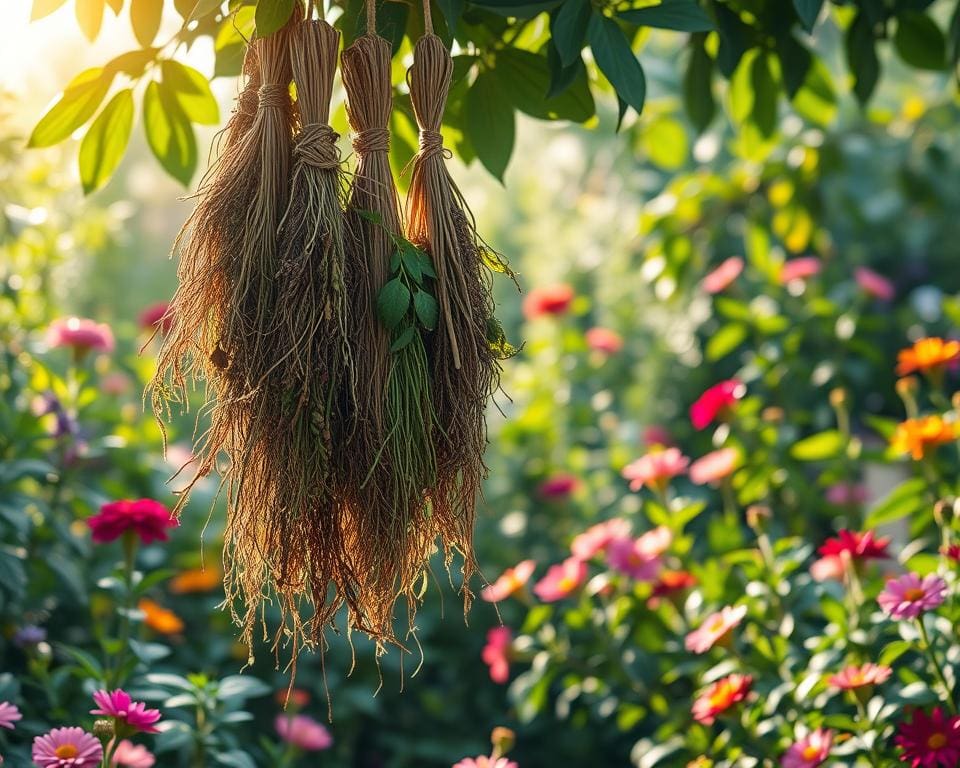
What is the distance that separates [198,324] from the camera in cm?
97

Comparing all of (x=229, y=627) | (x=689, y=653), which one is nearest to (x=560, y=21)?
(x=689, y=653)

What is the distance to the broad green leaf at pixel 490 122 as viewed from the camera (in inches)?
51.9

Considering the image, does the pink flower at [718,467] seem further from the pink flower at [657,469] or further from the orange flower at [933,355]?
the orange flower at [933,355]

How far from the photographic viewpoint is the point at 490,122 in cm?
133

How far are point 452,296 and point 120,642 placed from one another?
→ 800mm

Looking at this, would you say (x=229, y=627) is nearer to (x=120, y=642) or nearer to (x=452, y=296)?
(x=120, y=642)

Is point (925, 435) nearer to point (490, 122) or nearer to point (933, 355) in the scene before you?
point (933, 355)

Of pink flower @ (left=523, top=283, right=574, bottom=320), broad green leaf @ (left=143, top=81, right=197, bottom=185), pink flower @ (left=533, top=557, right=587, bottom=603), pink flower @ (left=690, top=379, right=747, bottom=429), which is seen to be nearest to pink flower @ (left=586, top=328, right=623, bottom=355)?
pink flower @ (left=523, top=283, right=574, bottom=320)

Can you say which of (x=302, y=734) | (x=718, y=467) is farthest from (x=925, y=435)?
(x=302, y=734)

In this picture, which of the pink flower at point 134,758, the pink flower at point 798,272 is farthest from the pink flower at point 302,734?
the pink flower at point 798,272

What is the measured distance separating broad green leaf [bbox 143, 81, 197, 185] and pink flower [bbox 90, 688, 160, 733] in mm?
639

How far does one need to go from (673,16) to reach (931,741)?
0.89m

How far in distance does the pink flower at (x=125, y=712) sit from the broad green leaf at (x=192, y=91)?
700mm

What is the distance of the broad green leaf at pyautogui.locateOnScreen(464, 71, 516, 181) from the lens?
4.33 ft
